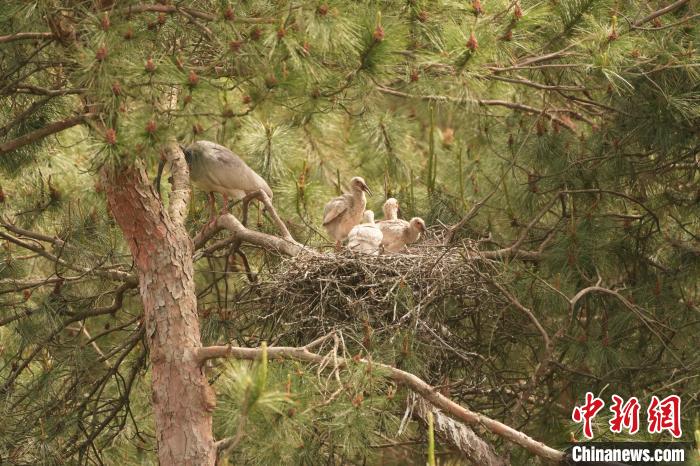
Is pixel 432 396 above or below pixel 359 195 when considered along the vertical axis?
below

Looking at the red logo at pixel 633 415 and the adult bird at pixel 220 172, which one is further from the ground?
the adult bird at pixel 220 172

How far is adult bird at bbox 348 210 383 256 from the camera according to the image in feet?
23.0

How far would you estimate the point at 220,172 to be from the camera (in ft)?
24.6

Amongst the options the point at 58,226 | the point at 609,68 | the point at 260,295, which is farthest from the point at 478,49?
the point at 58,226

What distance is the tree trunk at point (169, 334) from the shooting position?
5996 millimetres

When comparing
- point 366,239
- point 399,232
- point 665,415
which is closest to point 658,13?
point 399,232

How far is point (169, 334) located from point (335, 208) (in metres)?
2.16

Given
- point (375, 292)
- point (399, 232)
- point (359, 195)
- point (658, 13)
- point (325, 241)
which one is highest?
point (658, 13)

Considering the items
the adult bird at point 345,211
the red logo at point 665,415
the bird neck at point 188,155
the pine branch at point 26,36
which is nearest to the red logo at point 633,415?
the red logo at point 665,415

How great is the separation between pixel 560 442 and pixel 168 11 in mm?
3573

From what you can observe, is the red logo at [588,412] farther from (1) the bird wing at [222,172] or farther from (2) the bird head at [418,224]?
(1) the bird wing at [222,172]

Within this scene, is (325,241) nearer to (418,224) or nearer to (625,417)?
(418,224)

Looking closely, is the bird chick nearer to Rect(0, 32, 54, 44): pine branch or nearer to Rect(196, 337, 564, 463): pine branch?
Rect(196, 337, 564, 463): pine branch

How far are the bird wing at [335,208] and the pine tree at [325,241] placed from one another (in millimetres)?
164
